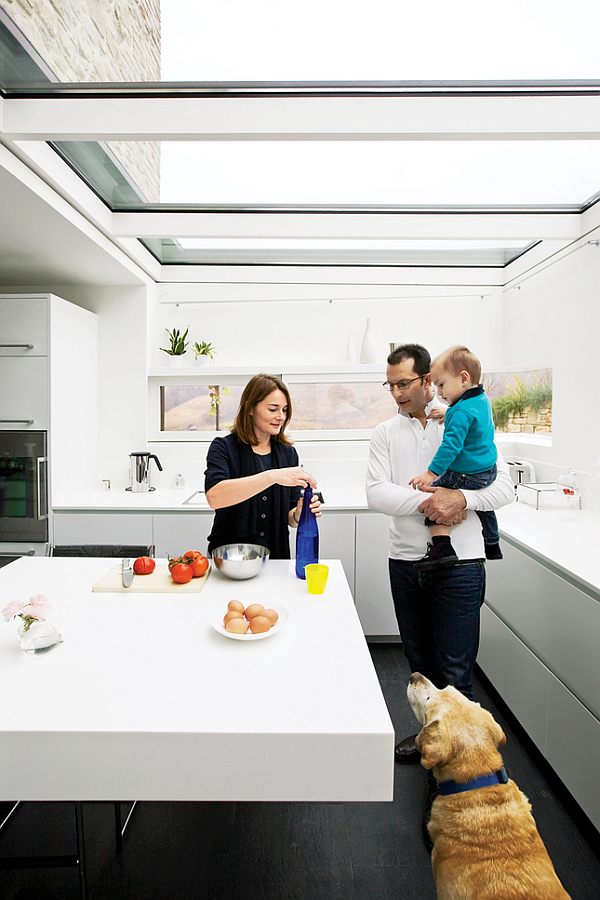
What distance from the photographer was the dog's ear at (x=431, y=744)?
1269 mm

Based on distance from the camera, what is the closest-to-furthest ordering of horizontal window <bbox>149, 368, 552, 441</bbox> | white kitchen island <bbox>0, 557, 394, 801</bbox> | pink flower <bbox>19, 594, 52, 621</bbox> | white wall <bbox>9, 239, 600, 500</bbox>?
white kitchen island <bbox>0, 557, 394, 801</bbox> → pink flower <bbox>19, 594, 52, 621</bbox> → white wall <bbox>9, 239, 600, 500</bbox> → horizontal window <bbox>149, 368, 552, 441</bbox>

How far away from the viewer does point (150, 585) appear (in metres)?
1.80

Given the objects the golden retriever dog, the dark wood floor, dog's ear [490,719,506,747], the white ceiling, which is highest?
the white ceiling

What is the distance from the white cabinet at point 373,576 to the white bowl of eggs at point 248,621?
5.80ft

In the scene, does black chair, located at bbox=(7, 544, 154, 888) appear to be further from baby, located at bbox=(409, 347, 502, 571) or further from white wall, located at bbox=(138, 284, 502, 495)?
white wall, located at bbox=(138, 284, 502, 495)

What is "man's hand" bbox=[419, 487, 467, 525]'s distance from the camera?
187 cm

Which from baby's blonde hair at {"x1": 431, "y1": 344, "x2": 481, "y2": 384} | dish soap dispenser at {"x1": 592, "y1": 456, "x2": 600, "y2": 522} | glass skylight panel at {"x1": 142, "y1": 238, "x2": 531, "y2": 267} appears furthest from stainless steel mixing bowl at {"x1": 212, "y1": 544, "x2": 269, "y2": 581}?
glass skylight panel at {"x1": 142, "y1": 238, "x2": 531, "y2": 267}

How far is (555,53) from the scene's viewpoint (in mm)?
1815

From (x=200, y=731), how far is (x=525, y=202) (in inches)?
120

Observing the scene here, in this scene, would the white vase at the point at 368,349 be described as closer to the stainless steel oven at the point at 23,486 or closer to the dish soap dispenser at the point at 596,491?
the dish soap dispenser at the point at 596,491

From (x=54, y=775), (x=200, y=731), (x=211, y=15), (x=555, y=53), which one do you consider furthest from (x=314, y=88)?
(x=54, y=775)

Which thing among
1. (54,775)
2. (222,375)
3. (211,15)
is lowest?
(54,775)

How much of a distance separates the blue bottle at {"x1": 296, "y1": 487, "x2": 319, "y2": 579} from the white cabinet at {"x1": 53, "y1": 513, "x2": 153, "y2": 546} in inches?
63.8

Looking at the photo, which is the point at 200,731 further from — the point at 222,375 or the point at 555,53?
the point at 222,375
